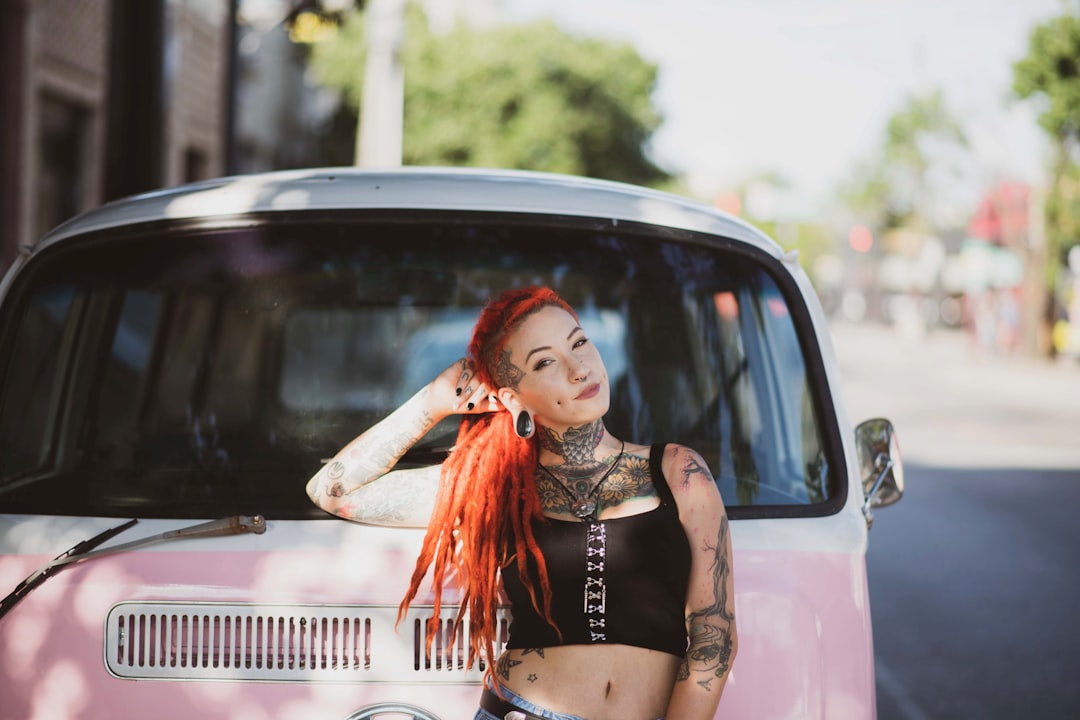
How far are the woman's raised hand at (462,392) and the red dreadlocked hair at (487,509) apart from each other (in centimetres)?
2

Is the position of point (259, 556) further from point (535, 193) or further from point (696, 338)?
point (696, 338)

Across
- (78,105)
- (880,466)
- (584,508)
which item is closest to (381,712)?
(584,508)

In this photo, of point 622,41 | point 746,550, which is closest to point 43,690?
point 746,550

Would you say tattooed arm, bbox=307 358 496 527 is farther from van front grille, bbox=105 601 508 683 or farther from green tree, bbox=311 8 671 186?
green tree, bbox=311 8 671 186

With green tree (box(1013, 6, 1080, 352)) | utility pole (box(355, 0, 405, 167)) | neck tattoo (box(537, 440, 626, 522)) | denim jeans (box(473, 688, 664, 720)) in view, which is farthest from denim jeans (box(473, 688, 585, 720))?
green tree (box(1013, 6, 1080, 352))

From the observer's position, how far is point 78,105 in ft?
49.8

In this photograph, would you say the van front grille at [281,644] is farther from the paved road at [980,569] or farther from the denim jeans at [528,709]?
the paved road at [980,569]

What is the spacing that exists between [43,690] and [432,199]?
1184 mm

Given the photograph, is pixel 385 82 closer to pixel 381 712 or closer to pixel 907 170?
pixel 381 712

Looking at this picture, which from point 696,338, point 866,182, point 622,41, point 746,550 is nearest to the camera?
point 746,550

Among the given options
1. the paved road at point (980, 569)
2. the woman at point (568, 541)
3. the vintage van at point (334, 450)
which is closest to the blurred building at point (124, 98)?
the vintage van at point (334, 450)

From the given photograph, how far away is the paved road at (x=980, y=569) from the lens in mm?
6395

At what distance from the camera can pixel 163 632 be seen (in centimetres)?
233

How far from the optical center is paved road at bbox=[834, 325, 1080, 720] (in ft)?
21.0
